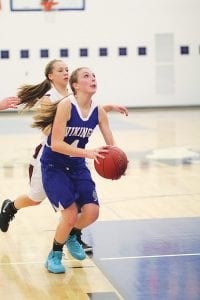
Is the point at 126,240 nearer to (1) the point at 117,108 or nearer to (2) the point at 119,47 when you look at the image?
(1) the point at 117,108

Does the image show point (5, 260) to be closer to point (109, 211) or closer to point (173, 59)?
point (109, 211)

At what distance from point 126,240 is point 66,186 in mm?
1100

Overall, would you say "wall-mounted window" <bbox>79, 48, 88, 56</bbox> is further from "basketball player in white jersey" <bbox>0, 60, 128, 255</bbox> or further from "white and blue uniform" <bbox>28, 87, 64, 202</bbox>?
"white and blue uniform" <bbox>28, 87, 64, 202</bbox>

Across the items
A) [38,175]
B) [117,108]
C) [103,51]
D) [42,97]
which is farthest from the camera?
[103,51]

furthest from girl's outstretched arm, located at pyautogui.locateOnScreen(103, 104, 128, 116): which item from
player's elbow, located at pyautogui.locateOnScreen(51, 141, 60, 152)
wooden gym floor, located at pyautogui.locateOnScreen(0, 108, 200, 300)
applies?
wooden gym floor, located at pyautogui.locateOnScreen(0, 108, 200, 300)

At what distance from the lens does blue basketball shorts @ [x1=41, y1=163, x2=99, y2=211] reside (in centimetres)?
523

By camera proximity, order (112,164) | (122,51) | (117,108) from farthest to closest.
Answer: (122,51) → (117,108) → (112,164)

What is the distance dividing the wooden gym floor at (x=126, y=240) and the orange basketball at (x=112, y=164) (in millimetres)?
703

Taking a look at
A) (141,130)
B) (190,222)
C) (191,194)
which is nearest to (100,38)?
(141,130)

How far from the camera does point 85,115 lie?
534 cm

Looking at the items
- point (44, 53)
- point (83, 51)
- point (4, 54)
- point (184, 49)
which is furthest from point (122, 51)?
point (4, 54)

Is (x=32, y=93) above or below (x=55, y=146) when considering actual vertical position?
above

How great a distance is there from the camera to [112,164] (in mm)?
5168

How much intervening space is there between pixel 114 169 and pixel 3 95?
16578 mm
